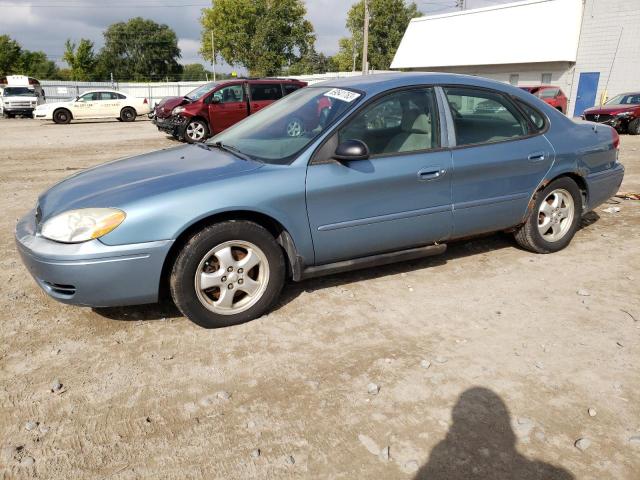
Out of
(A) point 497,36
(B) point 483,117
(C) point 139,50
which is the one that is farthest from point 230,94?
(C) point 139,50

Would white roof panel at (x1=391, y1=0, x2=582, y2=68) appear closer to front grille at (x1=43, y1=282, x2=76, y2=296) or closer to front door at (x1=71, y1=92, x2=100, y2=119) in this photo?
front door at (x1=71, y1=92, x2=100, y2=119)

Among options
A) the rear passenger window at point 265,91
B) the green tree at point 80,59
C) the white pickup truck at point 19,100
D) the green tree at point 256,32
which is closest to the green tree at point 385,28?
the green tree at point 256,32

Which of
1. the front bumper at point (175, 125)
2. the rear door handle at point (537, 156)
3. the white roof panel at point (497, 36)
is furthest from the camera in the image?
the white roof panel at point (497, 36)

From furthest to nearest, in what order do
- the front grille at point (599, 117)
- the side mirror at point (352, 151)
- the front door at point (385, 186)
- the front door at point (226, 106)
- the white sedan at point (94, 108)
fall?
the white sedan at point (94, 108)
the front grille at point (599, 117)
the front door at point (226, 106)
the front door at point (385, 186)
the side mirror at point (352, 151)

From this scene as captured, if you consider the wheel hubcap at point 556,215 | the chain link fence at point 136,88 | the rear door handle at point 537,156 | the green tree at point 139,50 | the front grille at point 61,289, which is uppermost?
the green tree at point 139,50

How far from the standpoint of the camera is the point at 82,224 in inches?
119

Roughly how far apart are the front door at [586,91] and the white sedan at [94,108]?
71.8ft

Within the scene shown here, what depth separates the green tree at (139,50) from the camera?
90625mm

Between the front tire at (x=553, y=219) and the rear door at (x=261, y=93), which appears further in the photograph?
the rear door at (x=261, y=93)

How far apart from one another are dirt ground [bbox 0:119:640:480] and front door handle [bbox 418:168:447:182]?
87cm

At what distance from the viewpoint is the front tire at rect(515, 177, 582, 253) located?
4.50 m

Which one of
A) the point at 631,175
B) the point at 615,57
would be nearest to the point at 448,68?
the point at 615,57

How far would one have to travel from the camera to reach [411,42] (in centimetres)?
3653

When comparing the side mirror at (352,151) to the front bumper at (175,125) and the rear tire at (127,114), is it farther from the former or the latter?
the rear tire at (127,114)
